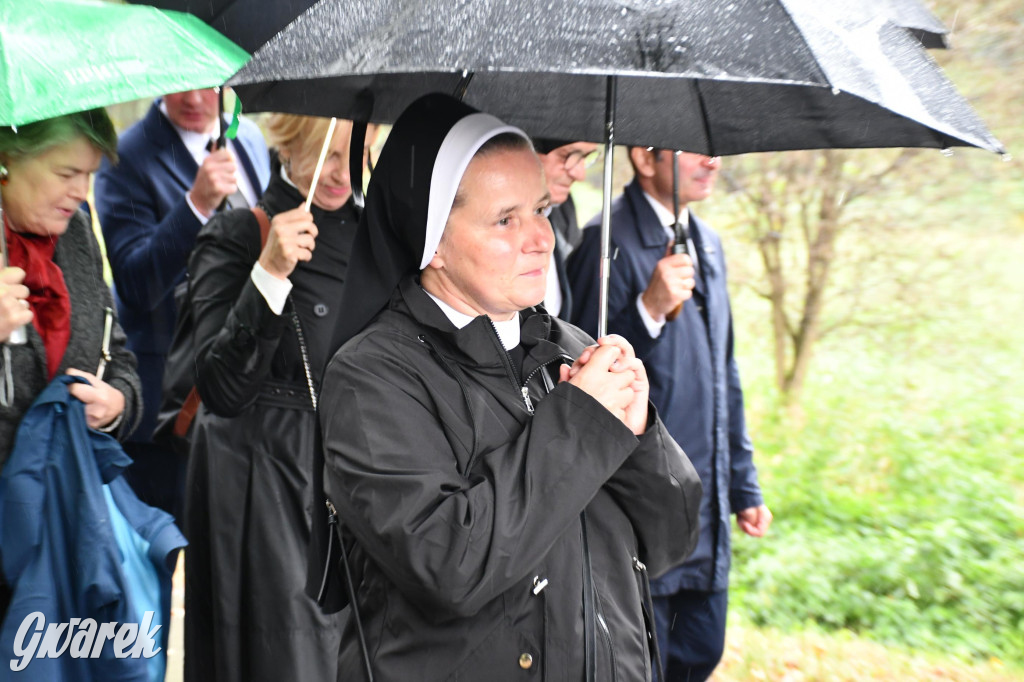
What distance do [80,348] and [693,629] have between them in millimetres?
2508

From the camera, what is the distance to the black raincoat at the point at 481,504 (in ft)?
7.06

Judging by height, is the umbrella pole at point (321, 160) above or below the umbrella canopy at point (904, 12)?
below

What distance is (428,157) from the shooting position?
242 cm

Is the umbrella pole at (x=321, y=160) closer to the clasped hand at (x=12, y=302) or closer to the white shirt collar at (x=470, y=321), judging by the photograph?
the clasped hand at (x=12, y=302)

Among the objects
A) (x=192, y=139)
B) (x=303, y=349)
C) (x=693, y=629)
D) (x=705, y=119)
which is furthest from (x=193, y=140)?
(x=693, y=629)

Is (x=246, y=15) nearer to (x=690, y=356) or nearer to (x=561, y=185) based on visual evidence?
(x=561, y=185)

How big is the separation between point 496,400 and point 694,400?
190 centimetres

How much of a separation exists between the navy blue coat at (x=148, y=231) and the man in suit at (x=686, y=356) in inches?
65.4

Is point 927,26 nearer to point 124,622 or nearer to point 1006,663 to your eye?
point 124,622

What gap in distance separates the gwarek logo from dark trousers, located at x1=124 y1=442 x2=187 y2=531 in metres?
1.60

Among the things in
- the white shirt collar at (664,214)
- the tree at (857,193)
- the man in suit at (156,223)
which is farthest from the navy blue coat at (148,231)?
the tree at (857,193)

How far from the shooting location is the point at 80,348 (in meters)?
3.42

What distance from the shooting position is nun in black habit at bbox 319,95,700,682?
2.17 metres

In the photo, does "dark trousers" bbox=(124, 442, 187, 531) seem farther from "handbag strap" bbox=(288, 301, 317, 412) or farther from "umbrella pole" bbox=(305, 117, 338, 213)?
"umbrella pole" bbox=(305, 117, 338, 213)
